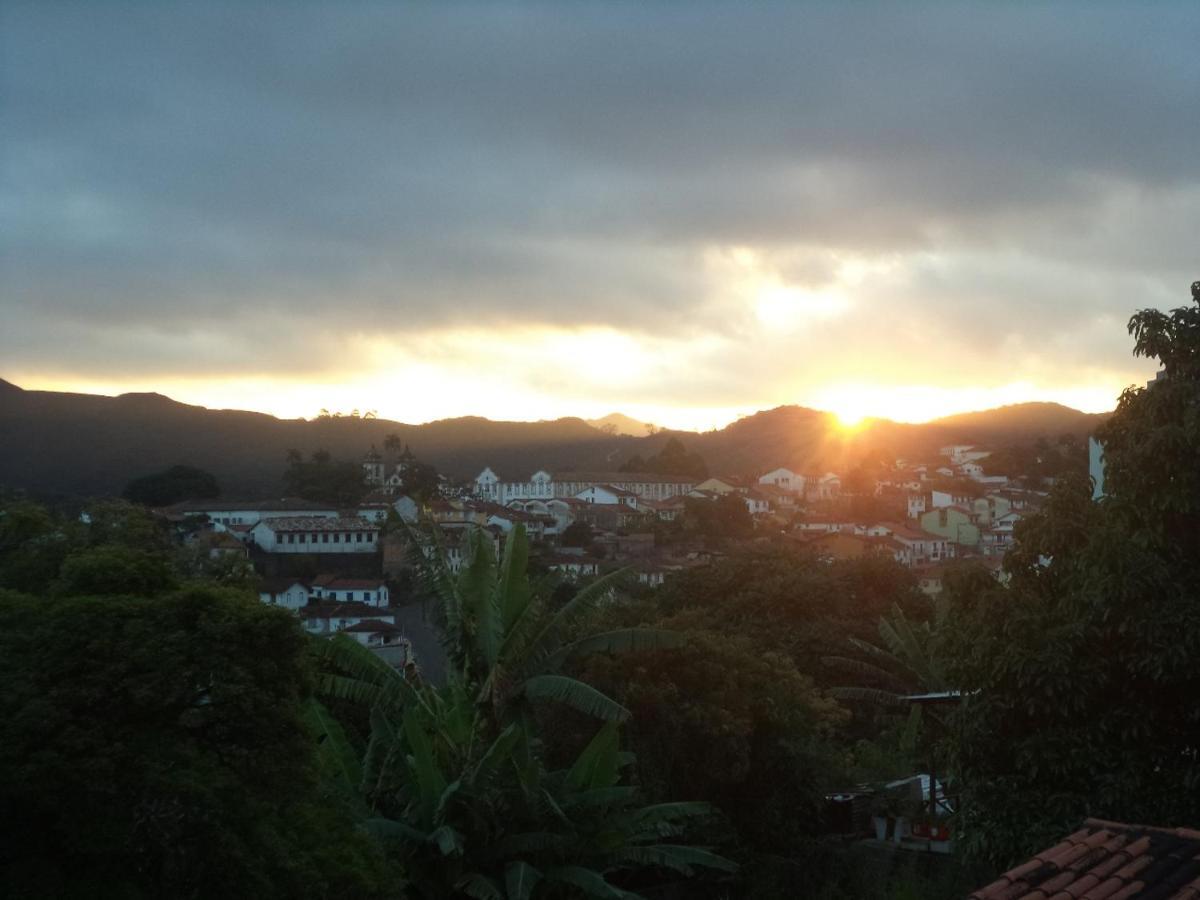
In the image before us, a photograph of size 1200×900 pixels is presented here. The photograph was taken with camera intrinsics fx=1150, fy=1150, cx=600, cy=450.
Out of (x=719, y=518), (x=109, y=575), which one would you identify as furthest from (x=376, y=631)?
(x=719, y=518)

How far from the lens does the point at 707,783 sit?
16125 millimetres

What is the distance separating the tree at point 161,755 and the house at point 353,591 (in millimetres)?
46613

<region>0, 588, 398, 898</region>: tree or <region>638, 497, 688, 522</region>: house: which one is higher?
<region>0, 588, 398, 898</region>: tree

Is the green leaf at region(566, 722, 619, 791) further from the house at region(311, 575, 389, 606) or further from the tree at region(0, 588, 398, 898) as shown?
the house at region(311, 575, 389, 606)

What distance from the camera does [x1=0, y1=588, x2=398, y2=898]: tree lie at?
8.04m

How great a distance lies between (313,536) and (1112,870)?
6362 cm

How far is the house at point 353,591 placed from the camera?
2212 inches

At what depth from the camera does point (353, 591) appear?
5678 cm

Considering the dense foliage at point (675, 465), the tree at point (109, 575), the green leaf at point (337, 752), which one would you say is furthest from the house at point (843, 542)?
the tree at point (109, 575)

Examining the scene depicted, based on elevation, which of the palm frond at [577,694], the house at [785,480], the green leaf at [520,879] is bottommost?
the green leaf at [520,879]

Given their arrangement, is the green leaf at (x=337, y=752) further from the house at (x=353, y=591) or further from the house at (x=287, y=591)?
the house at (x=353, y=591)

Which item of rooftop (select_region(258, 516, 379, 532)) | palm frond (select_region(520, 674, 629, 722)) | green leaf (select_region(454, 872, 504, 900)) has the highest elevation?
palm frond (select_region(520, 674, 629, 722))

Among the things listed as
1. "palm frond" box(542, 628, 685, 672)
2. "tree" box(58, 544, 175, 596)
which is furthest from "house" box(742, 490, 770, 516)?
"tree" box(58, 544, 175, 596)

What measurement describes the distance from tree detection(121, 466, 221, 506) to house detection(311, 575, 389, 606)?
108 feet
